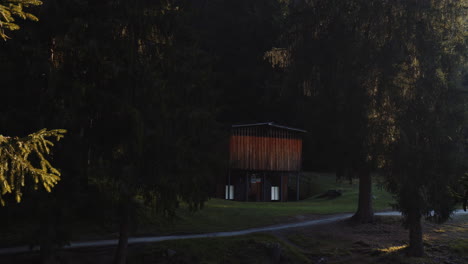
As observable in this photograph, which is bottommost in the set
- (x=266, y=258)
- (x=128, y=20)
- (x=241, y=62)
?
(x=266, y=258)

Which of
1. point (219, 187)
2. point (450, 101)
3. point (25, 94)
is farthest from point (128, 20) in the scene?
point (219, 187)

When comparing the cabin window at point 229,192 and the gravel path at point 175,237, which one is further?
the cabin window at point 229,192

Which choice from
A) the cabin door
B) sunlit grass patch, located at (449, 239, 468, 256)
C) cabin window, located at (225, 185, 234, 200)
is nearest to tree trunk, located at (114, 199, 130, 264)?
sunlit grass patch, located at (449, 239, 468, 256)

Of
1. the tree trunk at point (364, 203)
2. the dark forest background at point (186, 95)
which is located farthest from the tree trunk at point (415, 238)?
the tree trunk at point (364, 203)

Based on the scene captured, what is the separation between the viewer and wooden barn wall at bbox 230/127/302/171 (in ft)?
118

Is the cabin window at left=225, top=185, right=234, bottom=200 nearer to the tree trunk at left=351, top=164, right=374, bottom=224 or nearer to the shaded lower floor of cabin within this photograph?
the shaded lower floor of cabin

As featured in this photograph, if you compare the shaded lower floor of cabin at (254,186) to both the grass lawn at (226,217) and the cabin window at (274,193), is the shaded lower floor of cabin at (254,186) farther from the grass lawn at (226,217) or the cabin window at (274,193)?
the grass lawn at (226,217)

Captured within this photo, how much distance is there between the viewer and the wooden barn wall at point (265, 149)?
1419 inches

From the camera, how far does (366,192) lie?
948 inches

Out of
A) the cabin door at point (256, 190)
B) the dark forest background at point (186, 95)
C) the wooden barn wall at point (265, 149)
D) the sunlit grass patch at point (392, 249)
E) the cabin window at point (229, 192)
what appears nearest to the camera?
the dark forest background at point (186, 95)

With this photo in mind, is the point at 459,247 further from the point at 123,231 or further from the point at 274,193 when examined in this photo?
the point at 274,193

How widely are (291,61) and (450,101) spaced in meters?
6.81

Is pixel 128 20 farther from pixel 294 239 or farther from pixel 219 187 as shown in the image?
pixel 219 187

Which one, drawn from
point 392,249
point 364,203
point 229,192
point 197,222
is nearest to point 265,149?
point 229,192
